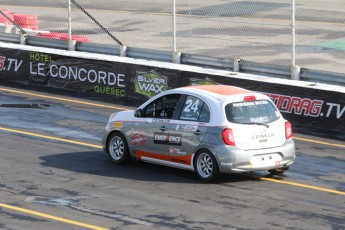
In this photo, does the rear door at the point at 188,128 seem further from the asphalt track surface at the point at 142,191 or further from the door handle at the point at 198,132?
the asphalt track surface at the point at 142,191

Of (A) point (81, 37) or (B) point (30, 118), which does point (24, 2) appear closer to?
(A) point (81, 37)

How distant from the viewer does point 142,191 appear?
14578 millimetres

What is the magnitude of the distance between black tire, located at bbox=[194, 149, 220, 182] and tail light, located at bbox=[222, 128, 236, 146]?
369 mm

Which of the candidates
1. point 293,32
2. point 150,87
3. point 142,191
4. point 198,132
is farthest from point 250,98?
point 150,87

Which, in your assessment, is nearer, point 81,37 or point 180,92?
point 180,92

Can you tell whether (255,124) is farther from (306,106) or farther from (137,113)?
(306,106)

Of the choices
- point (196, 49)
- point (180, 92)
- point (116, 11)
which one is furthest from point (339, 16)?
point (180, 92)

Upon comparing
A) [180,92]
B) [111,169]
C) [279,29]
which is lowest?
[111,169]

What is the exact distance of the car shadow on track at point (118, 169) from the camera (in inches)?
611

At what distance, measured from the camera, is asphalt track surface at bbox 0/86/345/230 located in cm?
1282

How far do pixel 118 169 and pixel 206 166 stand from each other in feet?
6.17

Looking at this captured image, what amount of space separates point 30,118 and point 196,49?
4.79 m

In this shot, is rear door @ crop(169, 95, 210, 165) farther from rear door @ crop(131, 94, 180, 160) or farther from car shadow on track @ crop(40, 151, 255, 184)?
car shadow on track @ crop(40, 151, 255, 184)

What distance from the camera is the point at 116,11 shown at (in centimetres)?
2623
